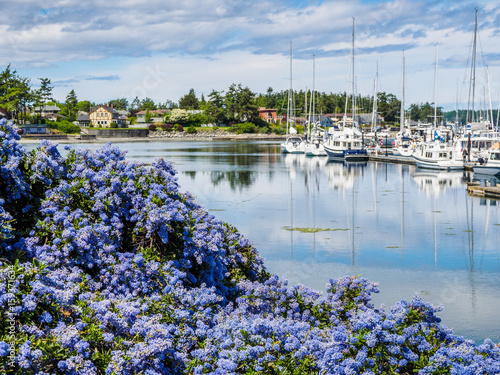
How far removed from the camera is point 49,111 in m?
165

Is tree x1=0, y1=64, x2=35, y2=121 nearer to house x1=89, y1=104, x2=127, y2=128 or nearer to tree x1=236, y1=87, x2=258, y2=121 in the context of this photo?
house x1=89, y1=104, x2=127, y2=128

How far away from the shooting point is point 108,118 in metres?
161

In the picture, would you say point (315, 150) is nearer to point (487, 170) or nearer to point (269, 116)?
point (487, 170)

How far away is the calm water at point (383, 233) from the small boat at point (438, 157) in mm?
4967

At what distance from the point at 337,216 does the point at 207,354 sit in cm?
2148

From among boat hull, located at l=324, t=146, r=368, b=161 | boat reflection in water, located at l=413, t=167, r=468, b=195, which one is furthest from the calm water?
boat hull, located at l=324, t=146, r=368, b=161

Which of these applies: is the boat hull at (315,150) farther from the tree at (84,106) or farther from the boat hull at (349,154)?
the tree at (84,106)

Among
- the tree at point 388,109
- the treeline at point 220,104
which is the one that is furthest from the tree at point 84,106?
Result: the tree at point 388,109

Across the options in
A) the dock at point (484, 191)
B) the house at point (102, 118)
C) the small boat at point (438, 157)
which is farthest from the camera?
the house at point (102, 118)

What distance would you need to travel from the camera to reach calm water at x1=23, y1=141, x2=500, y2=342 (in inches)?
547

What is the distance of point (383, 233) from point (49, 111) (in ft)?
523

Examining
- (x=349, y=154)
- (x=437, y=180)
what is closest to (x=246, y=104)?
(x=349, y=154)

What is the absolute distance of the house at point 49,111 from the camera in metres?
155

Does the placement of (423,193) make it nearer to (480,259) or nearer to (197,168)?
(480,259)
